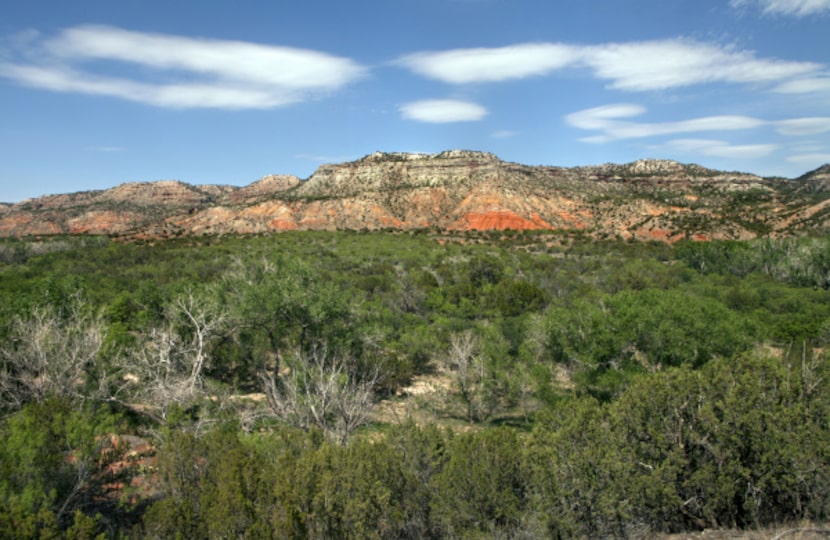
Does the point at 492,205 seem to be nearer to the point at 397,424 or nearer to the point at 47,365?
the point at 397,424

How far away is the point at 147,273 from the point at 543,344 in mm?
28909

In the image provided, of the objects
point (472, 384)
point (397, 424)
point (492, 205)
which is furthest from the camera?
point (492, 205)

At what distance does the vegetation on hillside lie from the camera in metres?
7.59

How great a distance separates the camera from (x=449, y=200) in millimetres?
94062

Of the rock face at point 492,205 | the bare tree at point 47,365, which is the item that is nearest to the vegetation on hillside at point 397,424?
the bare tree at point 47,365

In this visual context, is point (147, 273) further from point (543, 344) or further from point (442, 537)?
point (442, 537)

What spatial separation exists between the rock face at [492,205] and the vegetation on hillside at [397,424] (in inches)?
2336

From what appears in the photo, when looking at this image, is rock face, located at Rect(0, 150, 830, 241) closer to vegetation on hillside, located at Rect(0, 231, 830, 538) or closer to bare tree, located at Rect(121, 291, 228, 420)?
vegetation on hillside, located at Rect(0, 231, 830, 538)

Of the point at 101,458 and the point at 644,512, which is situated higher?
the point at 101,458

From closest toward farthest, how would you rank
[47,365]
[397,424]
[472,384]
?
1. [47,365]
2. [397,424]
3. [472,384]

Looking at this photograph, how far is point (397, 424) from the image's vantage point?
49.5ft

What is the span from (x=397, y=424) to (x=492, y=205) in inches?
2979

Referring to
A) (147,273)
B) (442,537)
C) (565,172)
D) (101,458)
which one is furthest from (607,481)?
(565,172)

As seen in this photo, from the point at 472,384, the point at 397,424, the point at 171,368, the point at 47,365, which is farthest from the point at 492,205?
the point at 47,365
